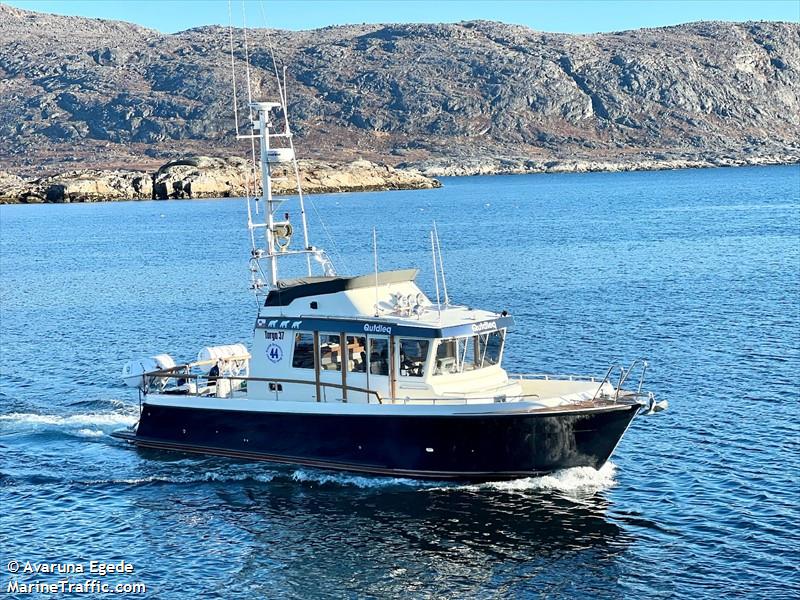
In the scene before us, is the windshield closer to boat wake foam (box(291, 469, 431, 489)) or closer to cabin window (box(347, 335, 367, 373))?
cabin window (box(347, 335, 367, 373))

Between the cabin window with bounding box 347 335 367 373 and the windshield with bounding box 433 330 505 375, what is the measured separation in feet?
6.47

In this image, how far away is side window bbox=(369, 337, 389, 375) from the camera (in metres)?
27.4

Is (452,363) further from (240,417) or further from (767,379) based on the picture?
(767,379)

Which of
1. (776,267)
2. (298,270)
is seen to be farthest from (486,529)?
(776,267)

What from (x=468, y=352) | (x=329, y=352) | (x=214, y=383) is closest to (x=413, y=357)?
(x=468, y=352)

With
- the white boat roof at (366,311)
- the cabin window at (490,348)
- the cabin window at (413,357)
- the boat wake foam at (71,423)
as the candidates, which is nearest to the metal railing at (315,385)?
the cabin window at (413,357)

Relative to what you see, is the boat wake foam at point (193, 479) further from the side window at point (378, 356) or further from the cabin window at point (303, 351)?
the side window at point (378, 356)

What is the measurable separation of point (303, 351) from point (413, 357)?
3312mm

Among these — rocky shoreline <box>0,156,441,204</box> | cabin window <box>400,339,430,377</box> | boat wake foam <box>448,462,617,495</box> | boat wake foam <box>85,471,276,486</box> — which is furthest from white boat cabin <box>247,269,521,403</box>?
rocky shoreline <box>0,156,441,204</box>

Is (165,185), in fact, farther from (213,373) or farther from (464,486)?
(464,486)

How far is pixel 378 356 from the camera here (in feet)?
90.2

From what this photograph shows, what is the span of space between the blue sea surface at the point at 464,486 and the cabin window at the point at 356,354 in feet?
9.55

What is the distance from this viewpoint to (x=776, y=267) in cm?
6900

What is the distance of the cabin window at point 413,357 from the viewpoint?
27.0 m
